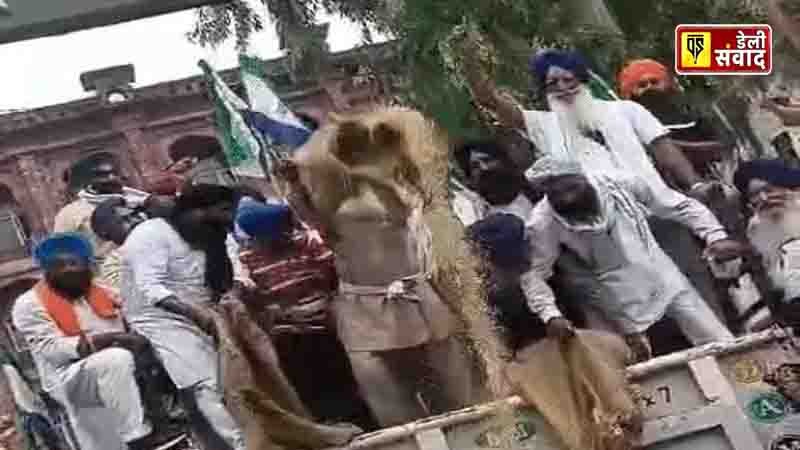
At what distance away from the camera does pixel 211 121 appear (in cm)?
1453

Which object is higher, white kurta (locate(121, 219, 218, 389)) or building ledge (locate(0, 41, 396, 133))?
building ledge (locate(0, 41, 396, 133))

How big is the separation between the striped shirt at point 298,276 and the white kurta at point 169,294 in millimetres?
381

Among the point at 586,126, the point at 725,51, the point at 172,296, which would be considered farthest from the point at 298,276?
the point at 725,51

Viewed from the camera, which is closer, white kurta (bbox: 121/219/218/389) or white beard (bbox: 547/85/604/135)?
white kurta (bbox: 121/219/218/389)

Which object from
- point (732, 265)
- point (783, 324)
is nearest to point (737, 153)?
point (732, 265)

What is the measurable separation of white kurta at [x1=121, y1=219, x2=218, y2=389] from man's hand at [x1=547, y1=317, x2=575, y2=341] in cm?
113

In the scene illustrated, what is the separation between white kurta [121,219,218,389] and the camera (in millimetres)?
5215

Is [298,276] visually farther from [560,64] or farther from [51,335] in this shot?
[560,64]

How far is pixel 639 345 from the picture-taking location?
4875 mm

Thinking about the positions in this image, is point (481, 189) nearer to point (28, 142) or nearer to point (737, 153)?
point (737, 153)

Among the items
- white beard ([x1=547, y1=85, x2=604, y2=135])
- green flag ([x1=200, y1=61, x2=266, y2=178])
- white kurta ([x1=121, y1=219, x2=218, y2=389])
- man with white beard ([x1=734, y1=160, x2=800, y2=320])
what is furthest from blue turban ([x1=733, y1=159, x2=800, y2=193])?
green flag ([x1=200, y1=61, x2=266, y2=178])

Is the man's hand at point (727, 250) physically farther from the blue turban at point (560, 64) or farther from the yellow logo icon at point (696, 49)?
the yellow logo icon at point (696, 49)

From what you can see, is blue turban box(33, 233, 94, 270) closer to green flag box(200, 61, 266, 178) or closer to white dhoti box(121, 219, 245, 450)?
white dhoti box(121, 219, 245, 450)

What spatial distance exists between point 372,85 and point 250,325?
21.4 ft
